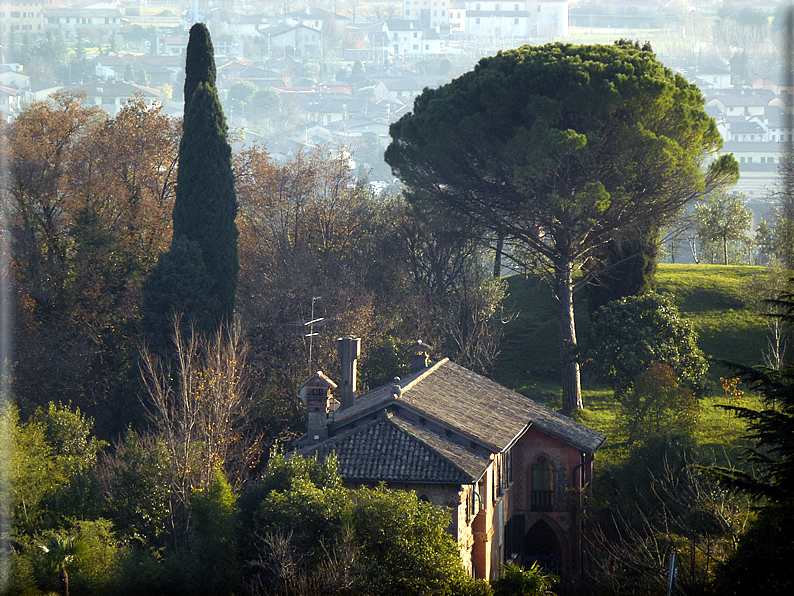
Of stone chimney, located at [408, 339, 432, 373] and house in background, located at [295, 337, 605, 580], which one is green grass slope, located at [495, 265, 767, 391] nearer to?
stone chimney, located at [408, 339, 432, 373]

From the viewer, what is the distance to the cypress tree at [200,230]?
3189cm

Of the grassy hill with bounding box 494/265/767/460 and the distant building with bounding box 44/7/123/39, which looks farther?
the distant building with bounding box 44/7/123/39

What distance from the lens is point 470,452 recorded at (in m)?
23.5

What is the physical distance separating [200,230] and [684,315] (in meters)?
21.3

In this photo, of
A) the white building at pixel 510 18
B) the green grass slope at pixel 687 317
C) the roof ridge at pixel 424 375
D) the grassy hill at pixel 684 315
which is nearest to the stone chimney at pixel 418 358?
the roof ridge at pixel 424 375

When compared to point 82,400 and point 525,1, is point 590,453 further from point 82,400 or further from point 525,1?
point 525,1

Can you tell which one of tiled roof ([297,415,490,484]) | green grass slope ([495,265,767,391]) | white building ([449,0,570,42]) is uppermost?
white building ([449,0,570,42])

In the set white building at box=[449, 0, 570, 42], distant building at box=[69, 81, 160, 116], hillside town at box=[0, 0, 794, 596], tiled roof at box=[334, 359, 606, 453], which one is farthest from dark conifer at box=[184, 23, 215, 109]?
white building at box=[449, 0, 570, 42]

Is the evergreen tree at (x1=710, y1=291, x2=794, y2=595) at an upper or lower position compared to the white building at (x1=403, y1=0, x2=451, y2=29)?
lower

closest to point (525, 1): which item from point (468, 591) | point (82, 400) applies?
point (82, 400)

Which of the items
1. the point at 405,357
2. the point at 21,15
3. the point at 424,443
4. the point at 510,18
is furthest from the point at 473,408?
the point at 510,18

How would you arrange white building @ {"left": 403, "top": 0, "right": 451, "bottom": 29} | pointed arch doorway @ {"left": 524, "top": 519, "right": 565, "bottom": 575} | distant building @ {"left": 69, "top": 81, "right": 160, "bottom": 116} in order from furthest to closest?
white building @ {"left": 403, "top": 0, "right": 451, "bottom": 29}
distant building @ {"left": 69, "top": 81, "right": 160, "bottom": 116}
pointed arch doorway @ {"left": 524, "top": 519, "right": 565, "bottom": 575}

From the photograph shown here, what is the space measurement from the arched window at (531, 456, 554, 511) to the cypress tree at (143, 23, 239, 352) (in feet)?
38.5

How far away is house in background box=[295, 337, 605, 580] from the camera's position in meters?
22.2
